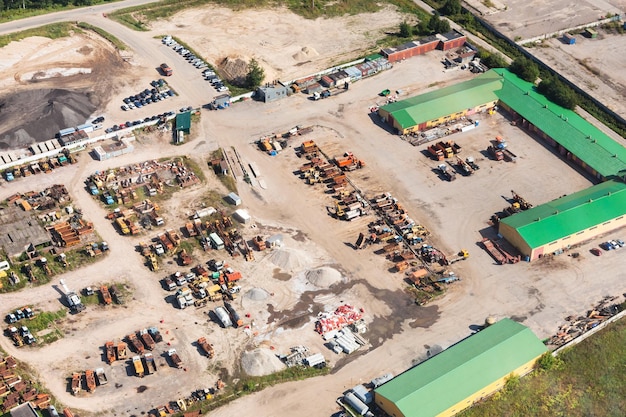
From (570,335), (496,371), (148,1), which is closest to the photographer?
(496,371)

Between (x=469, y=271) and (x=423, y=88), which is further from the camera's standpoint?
(x=423, y=88)

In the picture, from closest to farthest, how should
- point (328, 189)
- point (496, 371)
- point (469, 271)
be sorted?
point (496, 371)
point (469, 271)
point (328, 189)

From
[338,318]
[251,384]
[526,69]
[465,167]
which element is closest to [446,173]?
[465,167]

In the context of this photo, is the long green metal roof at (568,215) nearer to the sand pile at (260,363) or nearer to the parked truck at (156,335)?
the sand pile at (260,363)

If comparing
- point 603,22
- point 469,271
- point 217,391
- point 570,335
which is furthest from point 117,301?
point 603,22

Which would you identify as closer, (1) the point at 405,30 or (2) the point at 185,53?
(2) the point at 185,53

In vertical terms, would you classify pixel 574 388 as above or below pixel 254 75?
below

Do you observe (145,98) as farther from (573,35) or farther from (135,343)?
(573,35)

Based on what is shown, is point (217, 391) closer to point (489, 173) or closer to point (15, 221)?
point (15, 221)
